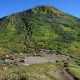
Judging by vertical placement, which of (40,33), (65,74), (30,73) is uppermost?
(40,33)

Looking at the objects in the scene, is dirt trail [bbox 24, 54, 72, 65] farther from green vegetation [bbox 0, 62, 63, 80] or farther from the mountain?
green vegetation [bbox 0, 62, 63, 80]

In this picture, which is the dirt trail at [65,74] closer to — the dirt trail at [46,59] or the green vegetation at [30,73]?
the green vegetation at [30,73]

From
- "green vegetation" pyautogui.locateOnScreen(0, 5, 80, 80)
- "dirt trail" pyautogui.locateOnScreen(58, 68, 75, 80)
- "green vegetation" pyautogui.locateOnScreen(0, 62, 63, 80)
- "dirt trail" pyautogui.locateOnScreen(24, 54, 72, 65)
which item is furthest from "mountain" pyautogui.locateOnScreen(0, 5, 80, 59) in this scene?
"green vegetation" pyautogui.locateOnScreen(0, 62, 63, 80)

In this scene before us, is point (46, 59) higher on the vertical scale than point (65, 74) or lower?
higher

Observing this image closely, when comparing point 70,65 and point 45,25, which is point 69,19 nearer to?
point 45,25

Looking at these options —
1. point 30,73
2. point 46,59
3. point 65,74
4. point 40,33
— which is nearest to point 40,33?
point 40,33

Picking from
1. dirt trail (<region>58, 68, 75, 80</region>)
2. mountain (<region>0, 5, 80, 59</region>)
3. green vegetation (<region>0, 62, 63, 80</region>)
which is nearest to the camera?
green vegetation (<region>0, 62, 63, 80</region>)

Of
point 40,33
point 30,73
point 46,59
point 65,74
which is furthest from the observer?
point 40,33

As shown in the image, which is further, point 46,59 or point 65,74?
point 46,59

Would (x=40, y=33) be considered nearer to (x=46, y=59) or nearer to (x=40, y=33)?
(x=40, y=33)
